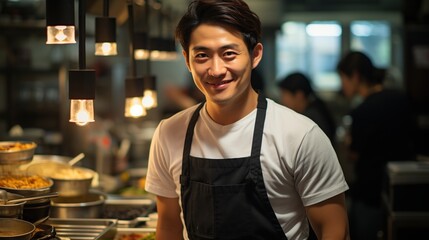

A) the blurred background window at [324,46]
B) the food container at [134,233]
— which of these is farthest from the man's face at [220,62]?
the blurred background window at [324,46]

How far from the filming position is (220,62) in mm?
2844

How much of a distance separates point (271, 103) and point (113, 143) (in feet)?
15.7

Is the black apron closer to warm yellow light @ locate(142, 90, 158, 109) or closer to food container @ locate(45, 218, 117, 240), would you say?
food container @ locate(45, 218, 117, 240)

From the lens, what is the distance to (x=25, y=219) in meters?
3.37

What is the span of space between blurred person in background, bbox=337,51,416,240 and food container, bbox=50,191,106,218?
109 inches

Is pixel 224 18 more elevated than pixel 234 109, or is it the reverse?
pixel 224 18

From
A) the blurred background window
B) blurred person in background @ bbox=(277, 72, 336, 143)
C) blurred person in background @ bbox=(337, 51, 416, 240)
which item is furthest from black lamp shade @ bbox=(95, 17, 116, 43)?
the blurred background window

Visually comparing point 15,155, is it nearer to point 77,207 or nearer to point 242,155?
point 77,207

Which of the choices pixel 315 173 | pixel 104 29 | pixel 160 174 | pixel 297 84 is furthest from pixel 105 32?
pixel 297 84

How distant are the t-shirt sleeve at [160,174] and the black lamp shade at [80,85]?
1.20 feet

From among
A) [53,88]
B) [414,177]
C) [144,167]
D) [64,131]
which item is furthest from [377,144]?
[53,88]

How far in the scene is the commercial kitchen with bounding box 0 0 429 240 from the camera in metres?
3.60

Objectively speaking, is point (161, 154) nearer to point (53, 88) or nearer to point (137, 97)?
point (137, 97)

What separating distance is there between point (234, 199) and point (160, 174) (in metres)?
0.41
